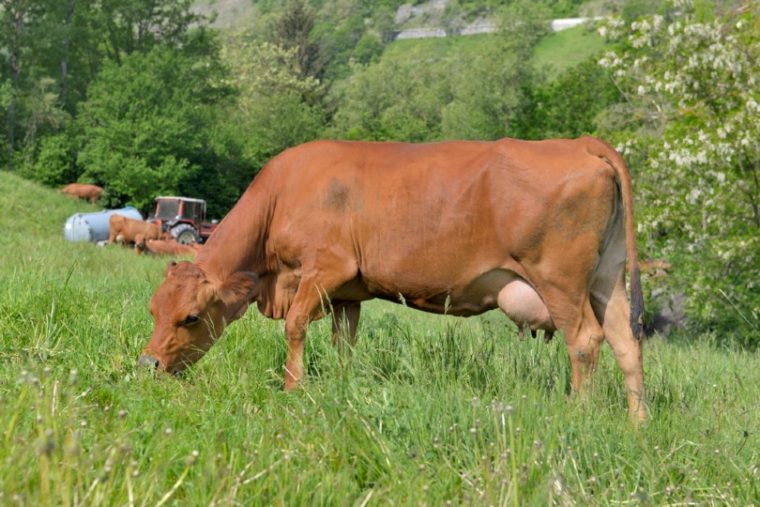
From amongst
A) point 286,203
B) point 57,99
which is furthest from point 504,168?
point 57,99

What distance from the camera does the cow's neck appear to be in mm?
7141

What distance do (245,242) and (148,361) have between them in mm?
1156

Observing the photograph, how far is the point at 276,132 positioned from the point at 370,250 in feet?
222

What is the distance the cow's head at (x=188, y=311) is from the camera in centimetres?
677

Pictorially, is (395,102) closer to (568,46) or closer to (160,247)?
(568,46)

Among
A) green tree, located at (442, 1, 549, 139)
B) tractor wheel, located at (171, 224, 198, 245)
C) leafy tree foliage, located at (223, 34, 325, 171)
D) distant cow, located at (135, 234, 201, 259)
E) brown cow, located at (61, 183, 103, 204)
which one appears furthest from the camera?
leafy tree foliage, located at (223, 34, 325, 171)

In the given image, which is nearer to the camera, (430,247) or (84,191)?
(430,247)

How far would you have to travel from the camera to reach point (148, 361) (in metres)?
6.61

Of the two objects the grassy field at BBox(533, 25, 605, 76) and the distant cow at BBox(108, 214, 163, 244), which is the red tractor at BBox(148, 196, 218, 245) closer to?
the distant cow at BBox(108, 214, 163, 244)

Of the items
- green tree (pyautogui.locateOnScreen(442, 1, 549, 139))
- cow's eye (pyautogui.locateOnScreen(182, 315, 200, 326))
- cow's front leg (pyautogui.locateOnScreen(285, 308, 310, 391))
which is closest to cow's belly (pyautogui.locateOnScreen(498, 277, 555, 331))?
cow's front leg (pyautogui.locateOnScreen(285, 308, 310, 391))

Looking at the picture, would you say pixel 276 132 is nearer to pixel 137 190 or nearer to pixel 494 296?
pixel 137 190

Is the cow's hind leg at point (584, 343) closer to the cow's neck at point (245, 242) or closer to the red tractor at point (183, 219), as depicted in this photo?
the cow's neck at point (245, 242)

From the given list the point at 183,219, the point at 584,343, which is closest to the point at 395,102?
the point at 183,219

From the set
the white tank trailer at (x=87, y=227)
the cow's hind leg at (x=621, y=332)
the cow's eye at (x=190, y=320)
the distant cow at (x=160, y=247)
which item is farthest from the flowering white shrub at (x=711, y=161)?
the white tank trailer at (x=87, y=227)
